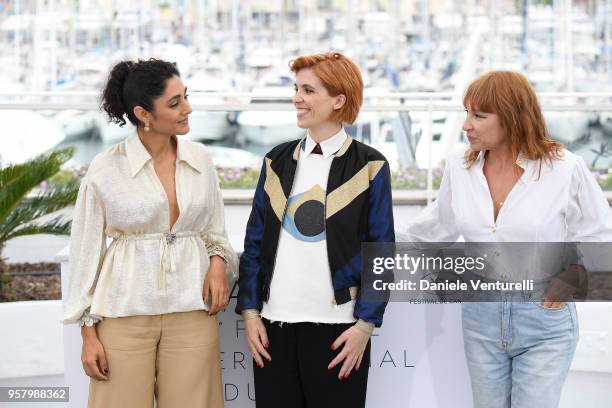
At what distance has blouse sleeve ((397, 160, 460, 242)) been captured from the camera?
2586 mm

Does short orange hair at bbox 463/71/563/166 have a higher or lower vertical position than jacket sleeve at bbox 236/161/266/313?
higher

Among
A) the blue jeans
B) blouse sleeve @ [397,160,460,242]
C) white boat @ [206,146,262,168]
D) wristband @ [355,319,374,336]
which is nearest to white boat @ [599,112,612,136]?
white boat @ [206,146,262,168]

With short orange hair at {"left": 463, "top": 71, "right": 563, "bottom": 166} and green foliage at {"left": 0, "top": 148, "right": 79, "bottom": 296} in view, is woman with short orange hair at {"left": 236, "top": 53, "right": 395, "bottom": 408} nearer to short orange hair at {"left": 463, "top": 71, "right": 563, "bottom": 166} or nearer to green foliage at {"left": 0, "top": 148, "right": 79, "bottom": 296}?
short orange hair at {"left": 463, "top": 71, "right": 563, "bottom": 166}

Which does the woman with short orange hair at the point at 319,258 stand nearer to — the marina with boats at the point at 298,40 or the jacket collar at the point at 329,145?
the jacket collar at the point at 329,145

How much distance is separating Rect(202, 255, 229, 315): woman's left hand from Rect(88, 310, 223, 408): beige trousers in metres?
0.04

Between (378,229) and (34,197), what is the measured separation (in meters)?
2.98

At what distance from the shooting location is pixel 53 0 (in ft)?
57.0

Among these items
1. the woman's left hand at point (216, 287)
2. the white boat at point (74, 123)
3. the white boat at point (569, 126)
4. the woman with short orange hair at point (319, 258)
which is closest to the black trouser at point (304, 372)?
the woman with short orange hair at point (319, 258)

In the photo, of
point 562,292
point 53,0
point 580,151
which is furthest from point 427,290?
point 53,0

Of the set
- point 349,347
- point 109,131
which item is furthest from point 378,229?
point 109,131

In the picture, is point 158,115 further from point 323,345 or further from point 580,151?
point 580,151

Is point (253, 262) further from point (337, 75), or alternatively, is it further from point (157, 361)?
point (337, 75)

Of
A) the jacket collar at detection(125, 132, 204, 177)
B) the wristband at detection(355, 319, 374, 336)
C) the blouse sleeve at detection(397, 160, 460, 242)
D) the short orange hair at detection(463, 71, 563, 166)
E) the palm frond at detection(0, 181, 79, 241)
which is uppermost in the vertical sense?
the short orange hair at detection(463, 71, 563, 166)

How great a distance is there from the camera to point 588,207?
7.86ft
